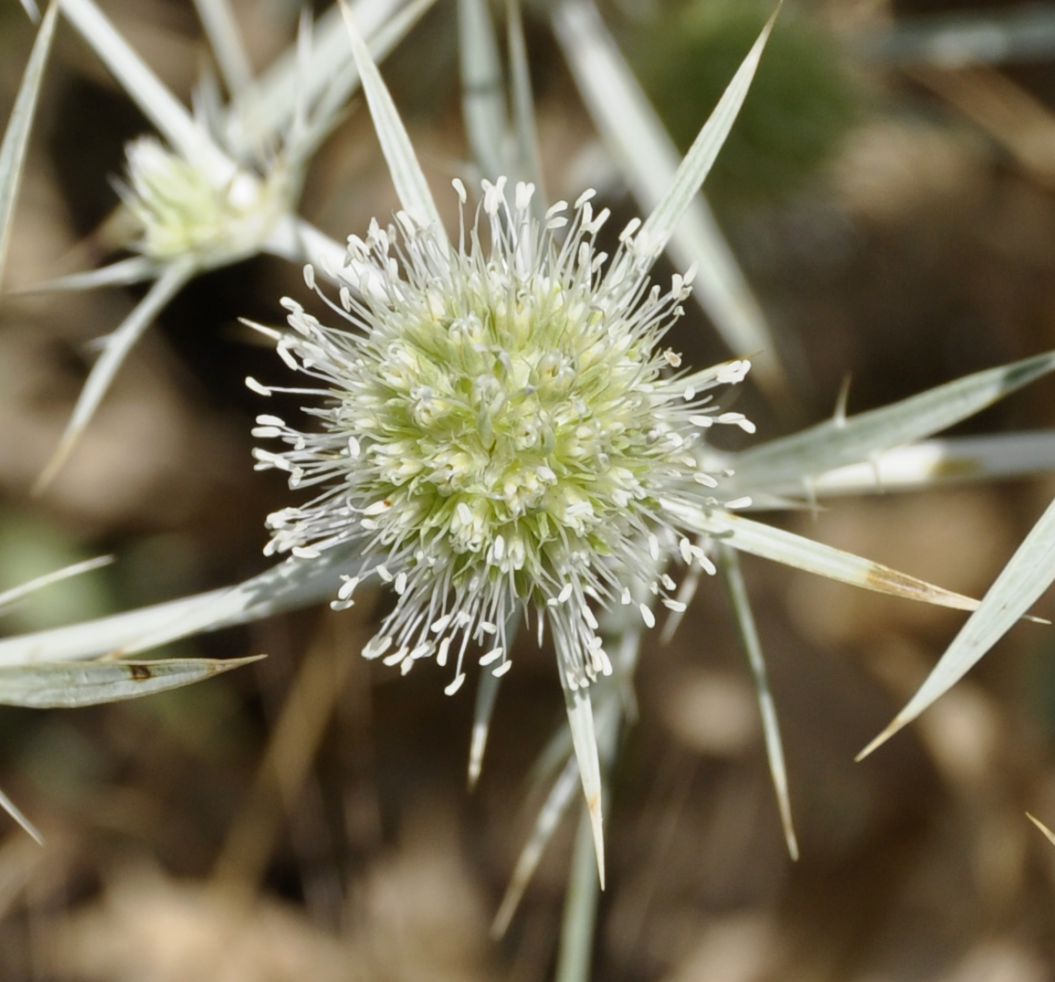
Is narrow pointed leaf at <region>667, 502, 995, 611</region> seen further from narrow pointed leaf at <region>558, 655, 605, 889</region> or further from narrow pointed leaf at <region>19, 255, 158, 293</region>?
narrow pointed leaf at <region>19, 255, 158, 293</region>

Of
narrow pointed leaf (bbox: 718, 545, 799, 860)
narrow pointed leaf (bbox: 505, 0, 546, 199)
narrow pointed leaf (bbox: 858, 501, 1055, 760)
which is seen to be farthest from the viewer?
narrow pointed leaf (bbox: 505, 0, 546, 199)

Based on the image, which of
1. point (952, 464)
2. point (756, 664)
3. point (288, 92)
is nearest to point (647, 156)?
point (288, 92)

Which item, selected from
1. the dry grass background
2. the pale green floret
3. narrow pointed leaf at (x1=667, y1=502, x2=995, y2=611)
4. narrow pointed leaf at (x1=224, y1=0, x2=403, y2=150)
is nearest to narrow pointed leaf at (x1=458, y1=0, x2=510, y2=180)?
narrow pointed leaf at (x1=224, y1=0, x2=403, y2=150)

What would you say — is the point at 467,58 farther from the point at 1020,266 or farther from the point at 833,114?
the point at 1020,266

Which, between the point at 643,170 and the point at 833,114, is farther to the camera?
the point at 833,114

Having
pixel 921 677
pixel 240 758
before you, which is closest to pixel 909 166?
pixel 921 677

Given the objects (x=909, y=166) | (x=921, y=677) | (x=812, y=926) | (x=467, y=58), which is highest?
(x=909, y=166)

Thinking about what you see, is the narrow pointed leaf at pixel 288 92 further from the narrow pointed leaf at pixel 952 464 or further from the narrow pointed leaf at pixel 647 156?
the narrow pointed leaf at pixel 952 464
